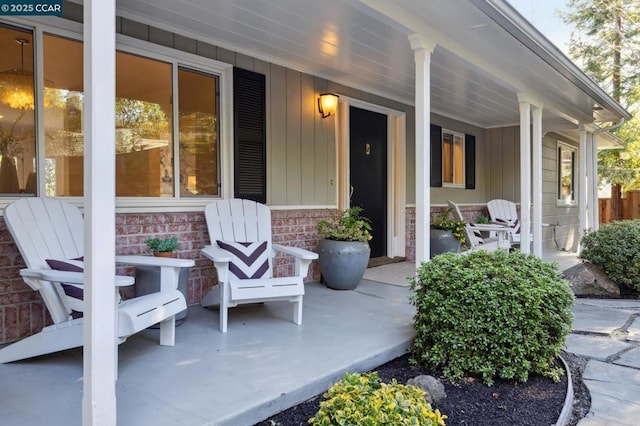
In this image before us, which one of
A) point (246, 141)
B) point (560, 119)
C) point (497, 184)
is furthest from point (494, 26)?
point (497, 184)

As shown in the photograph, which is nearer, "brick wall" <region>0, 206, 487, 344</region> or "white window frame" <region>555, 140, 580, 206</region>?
"brick wall" <region>0, 206, 487, 344</region>

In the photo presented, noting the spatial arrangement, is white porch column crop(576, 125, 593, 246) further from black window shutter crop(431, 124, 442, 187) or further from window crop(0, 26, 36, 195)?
window crop(0, 26, 36, 195)

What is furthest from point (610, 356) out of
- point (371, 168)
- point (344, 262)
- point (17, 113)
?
point (17, 113)

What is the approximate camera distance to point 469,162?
8.20 metres

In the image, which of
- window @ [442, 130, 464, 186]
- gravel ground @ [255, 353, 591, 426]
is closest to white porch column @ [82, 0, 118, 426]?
gravel ground @ [255, 353, 591, 426]

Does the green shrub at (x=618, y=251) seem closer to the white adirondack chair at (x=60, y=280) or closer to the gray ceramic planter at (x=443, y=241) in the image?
the gray ceramic planter at (x=443, y=241)

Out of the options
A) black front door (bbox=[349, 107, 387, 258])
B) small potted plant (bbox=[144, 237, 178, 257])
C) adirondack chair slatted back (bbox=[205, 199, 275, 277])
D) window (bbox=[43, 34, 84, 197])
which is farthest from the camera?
black front door (bbox=[349, 107, 387, 258])

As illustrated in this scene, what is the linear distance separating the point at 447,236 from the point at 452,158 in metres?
2.09

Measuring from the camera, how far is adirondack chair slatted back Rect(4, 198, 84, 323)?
2.49m

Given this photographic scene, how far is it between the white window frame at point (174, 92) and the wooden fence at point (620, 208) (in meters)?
11.6

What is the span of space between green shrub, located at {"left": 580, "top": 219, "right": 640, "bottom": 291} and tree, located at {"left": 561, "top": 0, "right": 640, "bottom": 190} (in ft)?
26.0

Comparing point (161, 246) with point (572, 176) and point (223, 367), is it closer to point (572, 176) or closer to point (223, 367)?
point (223, 367)

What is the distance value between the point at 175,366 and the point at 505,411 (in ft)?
5.78

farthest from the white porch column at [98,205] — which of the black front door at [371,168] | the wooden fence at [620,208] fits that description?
the wooden fence at [620,208]
